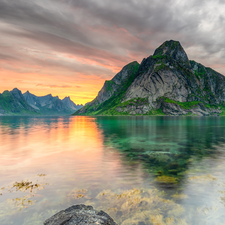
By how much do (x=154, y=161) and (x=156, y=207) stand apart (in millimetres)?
14804

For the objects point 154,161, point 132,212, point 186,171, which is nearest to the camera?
point 132,212

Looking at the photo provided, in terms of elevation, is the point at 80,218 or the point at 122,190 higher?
the point at 80,218

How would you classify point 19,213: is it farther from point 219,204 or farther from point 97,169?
Answer: point 219,204

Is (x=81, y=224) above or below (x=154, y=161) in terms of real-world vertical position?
above

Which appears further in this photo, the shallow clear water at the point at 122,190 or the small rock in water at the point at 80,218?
the shallow clear water at the point at 122,190

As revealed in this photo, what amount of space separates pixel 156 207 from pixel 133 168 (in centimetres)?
1051

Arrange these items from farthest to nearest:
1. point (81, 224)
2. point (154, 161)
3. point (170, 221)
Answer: point (154, 161) → point (170, 221) → point (81, 224)

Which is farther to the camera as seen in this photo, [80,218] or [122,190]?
[122,190]

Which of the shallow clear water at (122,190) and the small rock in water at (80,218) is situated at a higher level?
the small rock in water at (80,218)

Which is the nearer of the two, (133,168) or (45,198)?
(45,198)

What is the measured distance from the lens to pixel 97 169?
77.3 feet

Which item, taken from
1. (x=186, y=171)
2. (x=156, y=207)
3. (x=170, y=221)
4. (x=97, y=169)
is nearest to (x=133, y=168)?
(x=97, y=169)

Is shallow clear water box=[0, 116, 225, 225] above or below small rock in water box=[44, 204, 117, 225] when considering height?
below

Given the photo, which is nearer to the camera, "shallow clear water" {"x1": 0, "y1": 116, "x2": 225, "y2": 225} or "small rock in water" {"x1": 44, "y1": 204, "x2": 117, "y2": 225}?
"small rock in water" {"x1": 44, "y1": 204, "x2": 117, "y2": 225}
